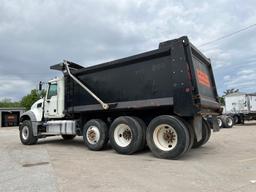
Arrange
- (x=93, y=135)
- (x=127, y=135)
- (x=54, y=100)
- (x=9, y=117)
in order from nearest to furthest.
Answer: (x=127, y=135) → (x=93, y=135) → (x=54, y=100) → (x=9, y=117)

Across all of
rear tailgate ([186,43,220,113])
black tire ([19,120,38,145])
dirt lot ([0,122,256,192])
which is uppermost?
rear tailgate ([186,43,220,113])

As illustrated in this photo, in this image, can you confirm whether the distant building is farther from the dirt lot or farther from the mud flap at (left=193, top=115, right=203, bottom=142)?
the mud flap at (left=193, top=115, right=203, bottom=142)

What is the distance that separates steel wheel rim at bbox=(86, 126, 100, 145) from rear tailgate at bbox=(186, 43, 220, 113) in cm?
367

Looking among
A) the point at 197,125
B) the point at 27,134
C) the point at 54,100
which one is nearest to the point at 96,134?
the point at 54,100

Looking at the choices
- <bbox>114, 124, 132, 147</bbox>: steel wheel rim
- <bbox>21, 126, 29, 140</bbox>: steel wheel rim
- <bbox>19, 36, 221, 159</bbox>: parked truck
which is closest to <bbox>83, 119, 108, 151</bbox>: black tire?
<bbox>19, 36, 221, 159</bbox>: parked truck

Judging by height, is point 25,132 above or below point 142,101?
below

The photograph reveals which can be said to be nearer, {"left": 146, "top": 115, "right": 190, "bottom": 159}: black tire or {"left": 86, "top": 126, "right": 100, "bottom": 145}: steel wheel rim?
{"left": 146, "top": 115, "right": 190, "bottom": 159}: black tire

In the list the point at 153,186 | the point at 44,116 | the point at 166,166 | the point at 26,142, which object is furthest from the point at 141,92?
the point at 26,142

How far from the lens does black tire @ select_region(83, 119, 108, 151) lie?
885cm

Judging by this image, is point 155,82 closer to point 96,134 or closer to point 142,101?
point 142,101

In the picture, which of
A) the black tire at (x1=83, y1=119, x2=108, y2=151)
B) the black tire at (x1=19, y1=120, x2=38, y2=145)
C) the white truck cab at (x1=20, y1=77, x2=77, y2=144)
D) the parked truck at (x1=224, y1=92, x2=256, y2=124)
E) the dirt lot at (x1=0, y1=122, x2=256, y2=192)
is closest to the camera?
the dirt lot at (x1=0, y1=122, x2=256, y2=192)

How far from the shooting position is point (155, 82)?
7.69m

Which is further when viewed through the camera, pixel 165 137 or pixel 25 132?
pixel 25 132

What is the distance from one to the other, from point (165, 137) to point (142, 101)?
1.29 m
